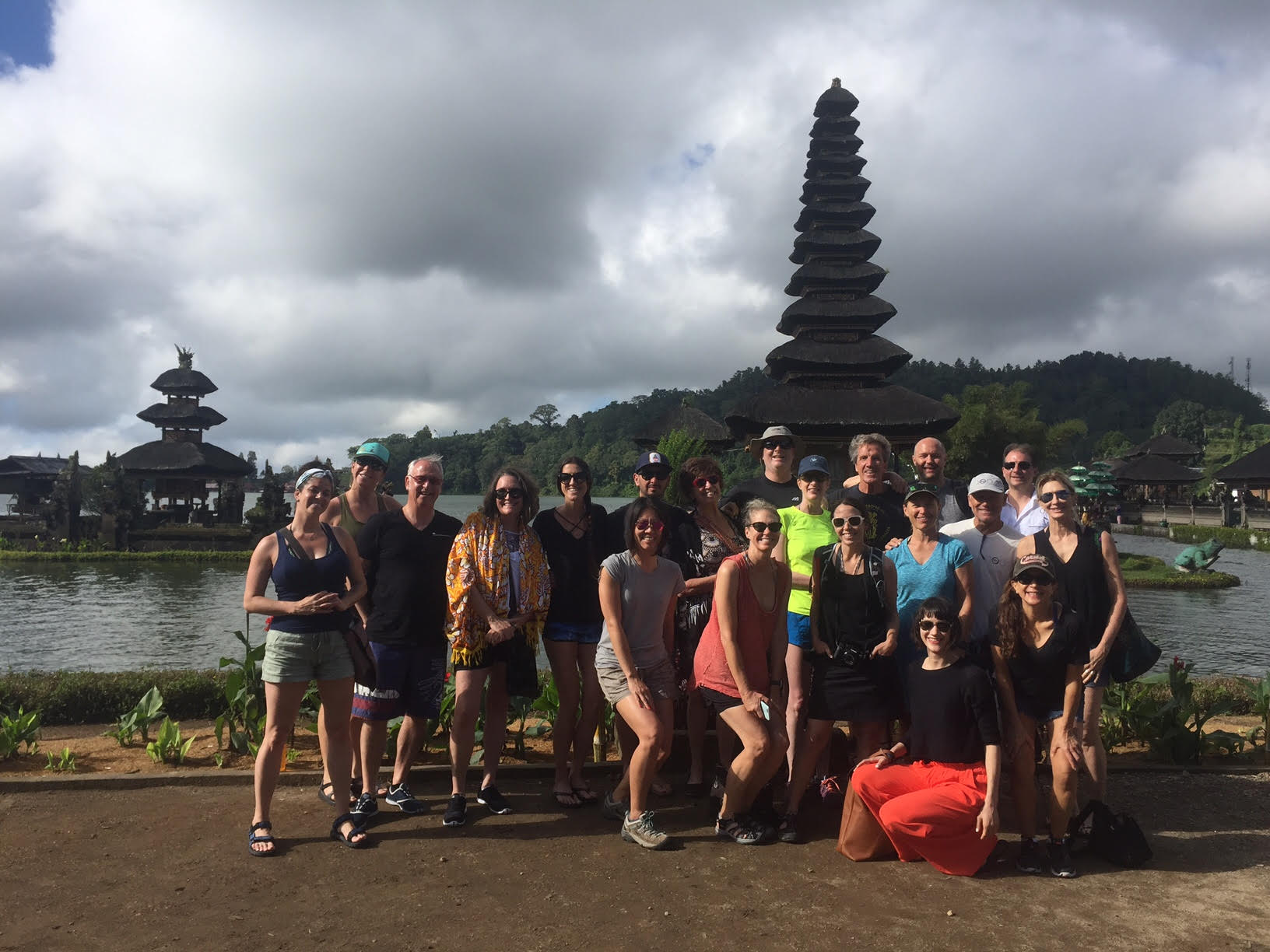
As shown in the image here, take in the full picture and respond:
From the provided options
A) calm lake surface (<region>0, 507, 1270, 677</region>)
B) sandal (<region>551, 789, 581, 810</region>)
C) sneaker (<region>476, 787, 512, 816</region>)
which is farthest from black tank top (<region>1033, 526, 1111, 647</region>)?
calm lake surface (<region>0, 507, 1270, 677</region>)

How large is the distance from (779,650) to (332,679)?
6.80ft

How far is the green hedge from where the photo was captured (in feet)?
22.3

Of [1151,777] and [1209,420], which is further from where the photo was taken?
[1209,420]

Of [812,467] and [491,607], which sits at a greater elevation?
[812,467]

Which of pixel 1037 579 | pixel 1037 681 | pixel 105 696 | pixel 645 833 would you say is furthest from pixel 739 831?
pixel 105 696

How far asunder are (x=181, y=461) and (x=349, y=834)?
41.9 metres

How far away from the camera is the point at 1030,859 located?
366 centimetres

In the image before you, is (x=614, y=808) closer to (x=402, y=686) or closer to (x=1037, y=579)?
(x=402, y=686)

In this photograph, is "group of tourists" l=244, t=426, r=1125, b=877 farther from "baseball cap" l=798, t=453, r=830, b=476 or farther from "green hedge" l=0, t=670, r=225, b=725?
"green hedge" l=0, t=670, r=225, b=725

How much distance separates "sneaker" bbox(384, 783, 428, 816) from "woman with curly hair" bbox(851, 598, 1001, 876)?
213 cm

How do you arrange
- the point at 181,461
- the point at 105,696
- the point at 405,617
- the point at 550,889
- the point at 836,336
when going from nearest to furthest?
the point at 550,889
the point at 405,617
the point at 105,696
the point at 836,336
the point at 181,461

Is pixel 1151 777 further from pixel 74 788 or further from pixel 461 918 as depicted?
pixel 74 788

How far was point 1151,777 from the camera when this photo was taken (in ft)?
16.3

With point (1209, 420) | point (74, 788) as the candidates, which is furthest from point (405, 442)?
point (74, 788)
